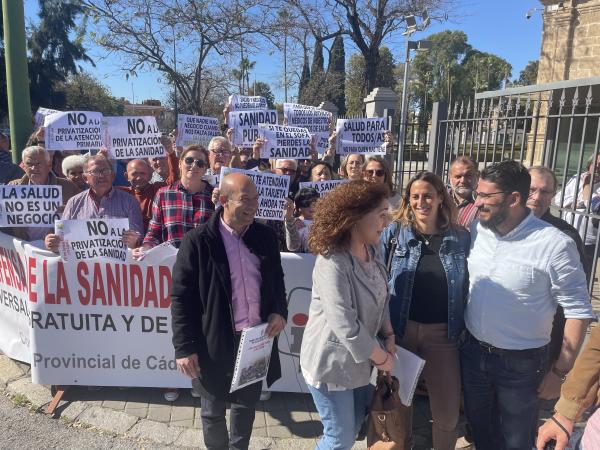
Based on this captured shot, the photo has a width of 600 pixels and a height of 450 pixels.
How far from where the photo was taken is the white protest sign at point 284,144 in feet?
16.0

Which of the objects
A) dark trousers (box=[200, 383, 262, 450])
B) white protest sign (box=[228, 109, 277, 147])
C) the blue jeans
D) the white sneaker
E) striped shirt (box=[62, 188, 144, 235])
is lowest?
the white sneaker

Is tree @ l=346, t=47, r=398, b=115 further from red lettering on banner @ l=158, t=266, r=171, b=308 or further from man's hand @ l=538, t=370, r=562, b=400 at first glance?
man's hand @ l=538, t=370, r=562, b=400

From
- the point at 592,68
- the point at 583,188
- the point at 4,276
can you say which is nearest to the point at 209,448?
the point at 4,276

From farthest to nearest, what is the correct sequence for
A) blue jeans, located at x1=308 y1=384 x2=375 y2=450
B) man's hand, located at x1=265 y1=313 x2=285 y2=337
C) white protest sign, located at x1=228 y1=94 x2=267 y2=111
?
white protest sign, located at x1=228 y1=94 x2=267 y2=111 → man's hand, located at x1=265 y1=313 x2=285 y2=337 → blue jeans, located at x1=308 y1=384 x2=375 y2=450

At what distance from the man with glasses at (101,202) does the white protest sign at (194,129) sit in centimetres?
215

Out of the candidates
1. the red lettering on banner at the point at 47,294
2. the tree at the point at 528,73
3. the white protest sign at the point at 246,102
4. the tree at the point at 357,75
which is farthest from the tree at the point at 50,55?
the tree at the point at 528,73

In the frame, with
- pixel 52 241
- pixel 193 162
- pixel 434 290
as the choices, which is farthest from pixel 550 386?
pixel 52 241

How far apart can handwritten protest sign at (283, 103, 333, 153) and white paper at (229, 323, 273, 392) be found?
3.59 m

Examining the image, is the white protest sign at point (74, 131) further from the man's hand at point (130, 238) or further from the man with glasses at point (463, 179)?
the man with glasses at point (463, 179)

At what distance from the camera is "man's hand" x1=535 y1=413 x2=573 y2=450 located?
6.10 ft

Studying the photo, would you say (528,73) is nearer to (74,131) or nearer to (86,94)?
(86,94)

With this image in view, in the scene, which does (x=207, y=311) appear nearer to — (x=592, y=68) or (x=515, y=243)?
(x=515, y=243)

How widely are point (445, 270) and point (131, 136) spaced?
356 cm

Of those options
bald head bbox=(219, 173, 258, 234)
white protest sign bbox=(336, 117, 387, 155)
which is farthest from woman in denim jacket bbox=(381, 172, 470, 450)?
white protest sign bbox=(336, 117, 387, 155)
